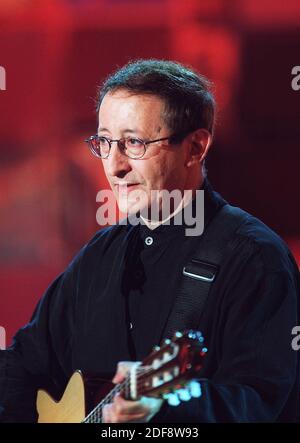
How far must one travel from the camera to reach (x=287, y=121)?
3.54 meters

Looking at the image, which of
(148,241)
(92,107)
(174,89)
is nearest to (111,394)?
(148,241)

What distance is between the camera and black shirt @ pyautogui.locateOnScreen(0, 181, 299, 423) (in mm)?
2012

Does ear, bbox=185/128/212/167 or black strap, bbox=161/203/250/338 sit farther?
ear, bbox=185/128/212/167

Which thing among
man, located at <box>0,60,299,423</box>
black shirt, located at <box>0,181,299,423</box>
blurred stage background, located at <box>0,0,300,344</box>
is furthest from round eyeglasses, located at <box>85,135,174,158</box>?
blurred stage background, located at <box>0,0,300,344</box>

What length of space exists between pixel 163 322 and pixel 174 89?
70cm

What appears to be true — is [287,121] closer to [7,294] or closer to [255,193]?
[255,193]

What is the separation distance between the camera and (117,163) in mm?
2266

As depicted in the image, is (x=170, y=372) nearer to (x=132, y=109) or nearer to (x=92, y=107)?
(x=132, y=109)

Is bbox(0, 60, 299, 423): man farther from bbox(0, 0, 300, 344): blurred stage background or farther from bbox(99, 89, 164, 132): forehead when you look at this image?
bbox(0, 0, 300, 344): blurred stage background

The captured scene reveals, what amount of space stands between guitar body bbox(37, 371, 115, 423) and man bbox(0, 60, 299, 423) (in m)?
0.09

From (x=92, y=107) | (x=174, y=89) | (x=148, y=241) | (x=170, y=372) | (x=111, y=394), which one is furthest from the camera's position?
(x=92, y=107)

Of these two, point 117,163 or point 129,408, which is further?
point 117,163

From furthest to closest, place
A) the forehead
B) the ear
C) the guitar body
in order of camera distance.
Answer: the ear → the forehead → the guitar body
